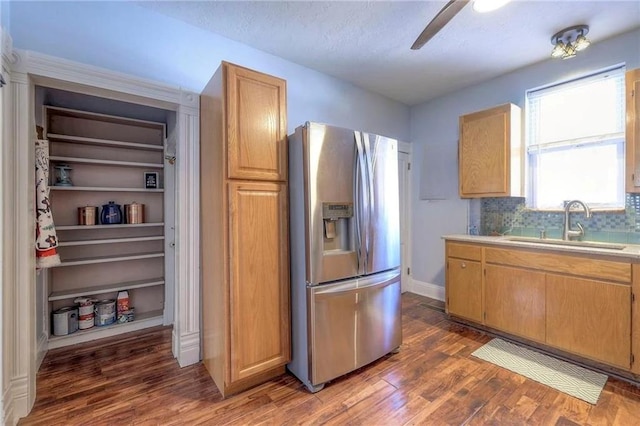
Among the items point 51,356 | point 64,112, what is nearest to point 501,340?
point 51,356

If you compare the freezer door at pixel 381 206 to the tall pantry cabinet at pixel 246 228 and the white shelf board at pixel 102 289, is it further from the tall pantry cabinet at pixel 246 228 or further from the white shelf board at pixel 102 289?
the white shelf board at pixel 102 289

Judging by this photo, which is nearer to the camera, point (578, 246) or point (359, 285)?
point (359, 285)

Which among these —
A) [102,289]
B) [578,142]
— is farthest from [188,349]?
[578,142]

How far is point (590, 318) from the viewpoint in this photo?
211 cm

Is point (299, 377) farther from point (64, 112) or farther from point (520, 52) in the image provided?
point (520, 52)

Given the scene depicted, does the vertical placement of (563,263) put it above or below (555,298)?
above

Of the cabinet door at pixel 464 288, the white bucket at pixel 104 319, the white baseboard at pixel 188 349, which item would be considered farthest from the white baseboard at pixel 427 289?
the white bucket at pixel 104 319

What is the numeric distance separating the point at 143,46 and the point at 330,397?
2804 mm

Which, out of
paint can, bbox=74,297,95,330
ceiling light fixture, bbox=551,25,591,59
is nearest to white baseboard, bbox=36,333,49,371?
paint can, bbox=74,297,95,330

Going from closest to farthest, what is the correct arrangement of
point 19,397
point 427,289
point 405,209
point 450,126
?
point 19,397
point 450,126
point 427,289
point 405,209

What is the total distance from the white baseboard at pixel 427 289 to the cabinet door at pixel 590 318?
1.45m

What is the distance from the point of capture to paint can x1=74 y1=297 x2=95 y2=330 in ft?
8.77

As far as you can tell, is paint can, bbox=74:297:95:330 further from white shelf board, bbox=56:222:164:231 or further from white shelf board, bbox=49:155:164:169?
white shelf board, bbox=49:155:164:169

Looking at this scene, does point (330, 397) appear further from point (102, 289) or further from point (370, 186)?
point (102, 289)
